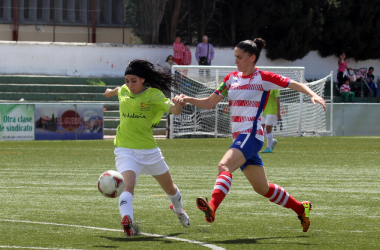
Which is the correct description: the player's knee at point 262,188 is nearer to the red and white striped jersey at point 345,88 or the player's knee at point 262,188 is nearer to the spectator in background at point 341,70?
the red and white striped jersey at point 345,88

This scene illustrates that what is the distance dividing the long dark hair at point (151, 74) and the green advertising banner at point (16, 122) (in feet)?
43.9

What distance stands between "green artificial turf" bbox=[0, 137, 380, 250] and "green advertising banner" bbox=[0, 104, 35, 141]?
461cm

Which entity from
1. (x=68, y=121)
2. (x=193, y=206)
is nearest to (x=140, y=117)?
(x=193, y=206)

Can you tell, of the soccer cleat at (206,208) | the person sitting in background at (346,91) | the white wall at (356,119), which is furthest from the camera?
the person sitting in background at (346,91)

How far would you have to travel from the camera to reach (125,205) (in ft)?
17.1

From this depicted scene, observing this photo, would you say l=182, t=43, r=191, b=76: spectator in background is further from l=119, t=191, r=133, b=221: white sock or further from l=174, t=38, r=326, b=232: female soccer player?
l=119, t=191, r=133, b=221: white sock

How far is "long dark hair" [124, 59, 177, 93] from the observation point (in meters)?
5.81

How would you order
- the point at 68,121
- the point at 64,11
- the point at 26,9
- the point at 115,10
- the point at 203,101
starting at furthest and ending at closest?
the point at 115,10 < the point at 64,11 < the point at 26,9 < the point at 68,121 < the point at 203,101

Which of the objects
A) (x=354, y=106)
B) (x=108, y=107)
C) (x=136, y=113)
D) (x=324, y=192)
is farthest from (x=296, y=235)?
(x=354, y=106)

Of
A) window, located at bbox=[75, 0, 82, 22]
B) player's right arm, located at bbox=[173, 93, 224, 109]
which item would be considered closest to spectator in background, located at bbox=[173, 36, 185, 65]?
window, located at bbox=[75, 0, 82, 22]

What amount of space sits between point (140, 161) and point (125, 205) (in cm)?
53

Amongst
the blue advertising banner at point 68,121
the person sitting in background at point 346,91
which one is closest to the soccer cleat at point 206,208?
the blue advertising banner at point 68,121

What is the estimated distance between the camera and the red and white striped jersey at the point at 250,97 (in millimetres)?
5594

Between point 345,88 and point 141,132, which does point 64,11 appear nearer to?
point 345,88
